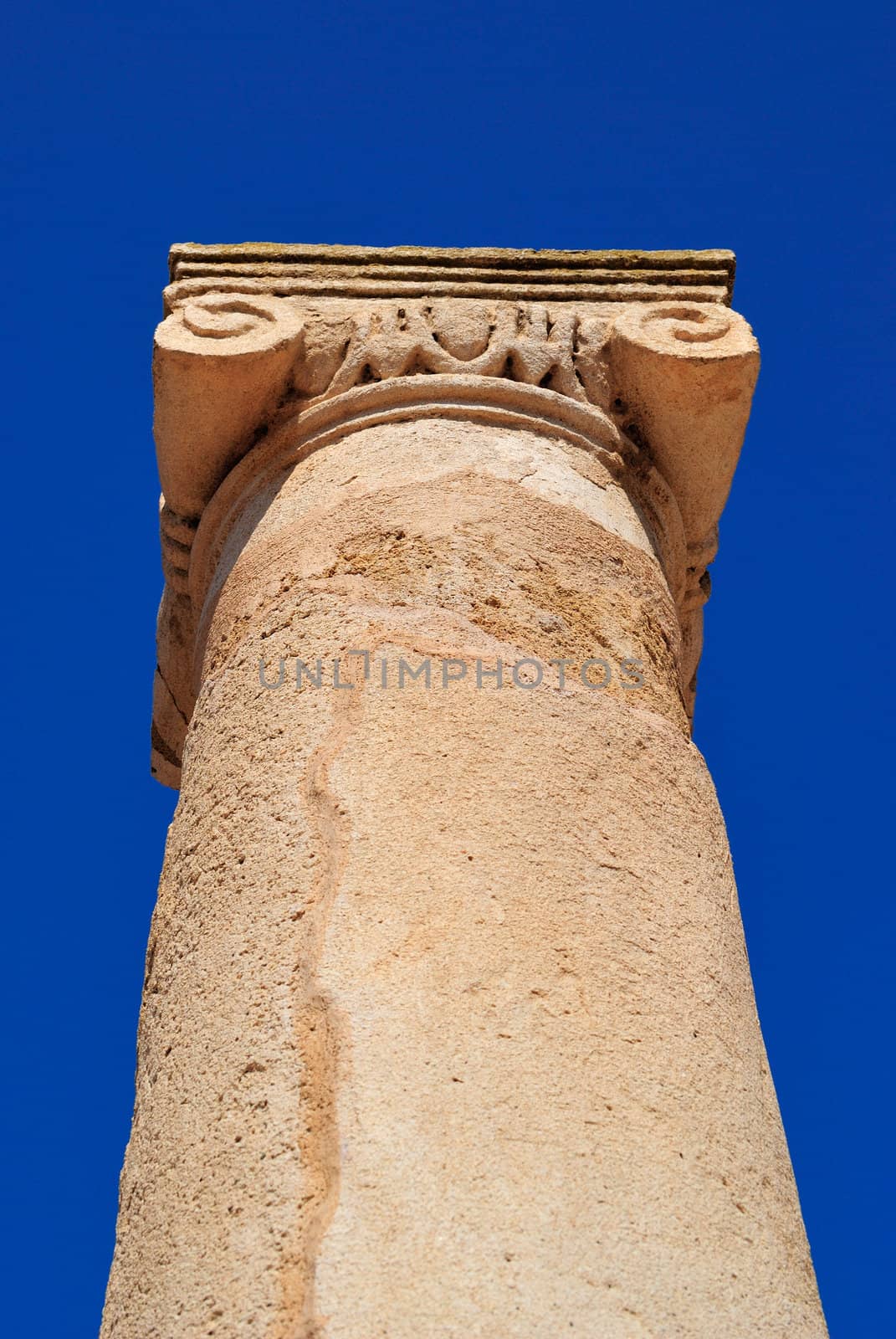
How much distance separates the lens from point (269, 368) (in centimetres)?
447

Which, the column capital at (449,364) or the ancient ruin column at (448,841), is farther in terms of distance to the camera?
the column capital at (449,364)

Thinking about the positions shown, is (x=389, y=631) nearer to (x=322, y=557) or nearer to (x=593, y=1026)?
(x=322, y=557)

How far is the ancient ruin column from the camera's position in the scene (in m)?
2.52

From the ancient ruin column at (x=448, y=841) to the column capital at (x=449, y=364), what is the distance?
0.01 meters

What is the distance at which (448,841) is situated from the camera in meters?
3.05

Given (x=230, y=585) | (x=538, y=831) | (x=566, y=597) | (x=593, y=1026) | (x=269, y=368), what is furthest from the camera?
(x=269, y=368)

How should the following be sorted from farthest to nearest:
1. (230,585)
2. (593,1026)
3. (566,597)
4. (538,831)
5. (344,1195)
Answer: (230,585), (566,597), (538,831), (593,1026), (344,1195)

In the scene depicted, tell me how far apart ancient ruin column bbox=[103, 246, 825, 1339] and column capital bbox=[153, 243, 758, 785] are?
0.04 feet

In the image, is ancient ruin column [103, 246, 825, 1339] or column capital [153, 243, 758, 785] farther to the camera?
column capital [153, 243, 758, 785]

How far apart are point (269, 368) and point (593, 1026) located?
2281mm

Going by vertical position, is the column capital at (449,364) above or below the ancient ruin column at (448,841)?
above

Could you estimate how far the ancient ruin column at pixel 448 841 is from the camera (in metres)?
2.52

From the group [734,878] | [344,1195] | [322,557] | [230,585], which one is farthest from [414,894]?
[230,585]

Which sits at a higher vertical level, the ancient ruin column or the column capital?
the column capital
